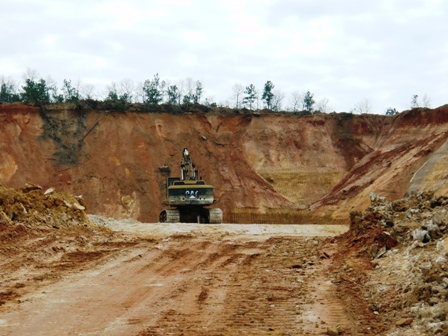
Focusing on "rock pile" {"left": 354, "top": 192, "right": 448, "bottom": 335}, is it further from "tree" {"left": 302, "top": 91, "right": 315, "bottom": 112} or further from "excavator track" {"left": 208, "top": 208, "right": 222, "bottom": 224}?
"tree" {"left": 302, "top": 91, "right": 315, "bottom": 112}

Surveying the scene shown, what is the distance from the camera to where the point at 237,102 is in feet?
258

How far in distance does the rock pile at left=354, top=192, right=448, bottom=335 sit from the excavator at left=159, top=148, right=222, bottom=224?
47.3 feet

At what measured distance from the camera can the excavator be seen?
1182 inches

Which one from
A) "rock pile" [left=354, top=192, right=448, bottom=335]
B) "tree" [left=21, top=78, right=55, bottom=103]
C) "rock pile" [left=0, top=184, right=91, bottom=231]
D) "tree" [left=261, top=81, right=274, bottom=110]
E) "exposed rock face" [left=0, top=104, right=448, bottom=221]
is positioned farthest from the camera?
"tree" [left=261, top=81, right=274, bottom=110]

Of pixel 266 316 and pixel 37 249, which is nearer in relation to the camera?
pixel 266 316

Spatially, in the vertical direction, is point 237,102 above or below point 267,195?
above

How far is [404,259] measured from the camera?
10.4 m

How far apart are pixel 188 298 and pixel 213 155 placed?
132ft

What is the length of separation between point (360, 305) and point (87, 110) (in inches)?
1681

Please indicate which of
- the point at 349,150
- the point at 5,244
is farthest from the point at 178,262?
the point at 349,150

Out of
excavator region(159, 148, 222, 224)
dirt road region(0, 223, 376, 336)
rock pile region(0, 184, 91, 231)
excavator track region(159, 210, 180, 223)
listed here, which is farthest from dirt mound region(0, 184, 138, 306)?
excavator track region(159, 210, 180, 223)

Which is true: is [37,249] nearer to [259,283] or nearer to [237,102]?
[259,283]

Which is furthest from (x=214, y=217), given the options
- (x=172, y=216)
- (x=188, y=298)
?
(x=188, y=298)

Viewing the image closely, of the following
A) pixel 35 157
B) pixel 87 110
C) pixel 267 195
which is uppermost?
pixel 87 110
